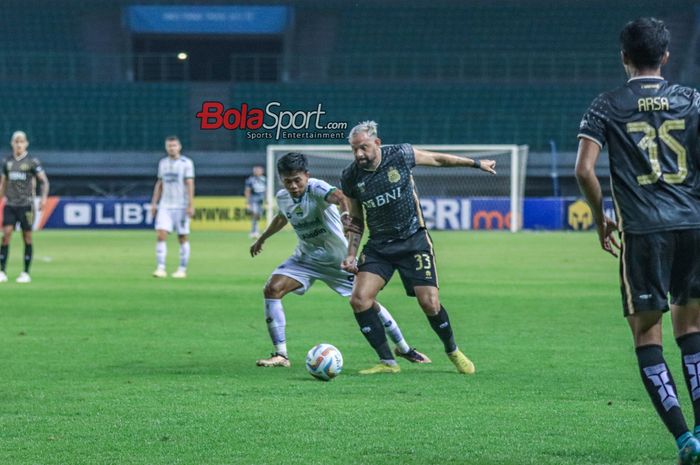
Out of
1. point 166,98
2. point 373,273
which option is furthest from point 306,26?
point 373,273

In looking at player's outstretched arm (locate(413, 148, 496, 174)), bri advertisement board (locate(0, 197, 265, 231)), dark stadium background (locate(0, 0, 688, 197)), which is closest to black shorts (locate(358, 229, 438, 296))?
player's outstretched arm (locate(413, 148, 496, 174))

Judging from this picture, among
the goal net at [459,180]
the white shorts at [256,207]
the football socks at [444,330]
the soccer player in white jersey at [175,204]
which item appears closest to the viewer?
the football socks at [444,330]

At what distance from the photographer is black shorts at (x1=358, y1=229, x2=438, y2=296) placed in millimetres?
9180

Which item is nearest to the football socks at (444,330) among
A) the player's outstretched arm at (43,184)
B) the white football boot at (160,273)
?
the player's outstretched arm at (43,184)

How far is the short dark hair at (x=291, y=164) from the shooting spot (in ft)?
30.7

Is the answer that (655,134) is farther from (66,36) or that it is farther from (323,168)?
(66,36)

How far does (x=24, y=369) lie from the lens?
905 cm

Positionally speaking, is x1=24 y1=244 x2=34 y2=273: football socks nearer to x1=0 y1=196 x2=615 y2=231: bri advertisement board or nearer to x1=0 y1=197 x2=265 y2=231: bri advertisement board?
x1=0 y1=196 x2=615 y2=231: bri advertisement board

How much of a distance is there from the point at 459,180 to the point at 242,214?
23.2ft

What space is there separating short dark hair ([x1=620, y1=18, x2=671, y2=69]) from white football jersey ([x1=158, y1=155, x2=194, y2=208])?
14.3 metres

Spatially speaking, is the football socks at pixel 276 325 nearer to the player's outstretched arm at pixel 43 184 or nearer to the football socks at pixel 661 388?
the football socks at pixel 661 388

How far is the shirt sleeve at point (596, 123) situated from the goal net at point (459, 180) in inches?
1193

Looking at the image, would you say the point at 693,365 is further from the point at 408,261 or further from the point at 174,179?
the point at 174,179

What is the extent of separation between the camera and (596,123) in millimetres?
5398
